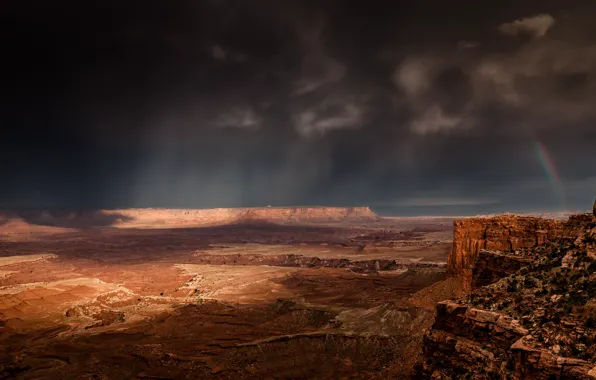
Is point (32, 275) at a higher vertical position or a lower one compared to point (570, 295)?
lower

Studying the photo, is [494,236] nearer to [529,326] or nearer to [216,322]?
[529,326]

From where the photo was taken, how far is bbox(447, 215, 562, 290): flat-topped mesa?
32.2 metres

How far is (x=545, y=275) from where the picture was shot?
12.5 meters

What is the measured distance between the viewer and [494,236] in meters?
37.1

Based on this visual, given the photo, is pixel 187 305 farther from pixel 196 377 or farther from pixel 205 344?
pixel 196 377

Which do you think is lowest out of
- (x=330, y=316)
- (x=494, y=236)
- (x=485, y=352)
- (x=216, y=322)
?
(x=216, y=322)

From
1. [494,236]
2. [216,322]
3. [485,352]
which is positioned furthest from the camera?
[216,322]

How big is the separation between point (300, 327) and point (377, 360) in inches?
487

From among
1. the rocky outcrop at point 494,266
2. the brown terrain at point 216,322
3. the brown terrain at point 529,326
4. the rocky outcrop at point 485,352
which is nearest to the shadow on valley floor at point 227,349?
the brown terrain at point 216,322

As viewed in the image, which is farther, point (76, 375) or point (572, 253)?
point (76, 375)

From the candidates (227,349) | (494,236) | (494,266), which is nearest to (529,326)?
(494,266)

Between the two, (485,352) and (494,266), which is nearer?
(485,352)

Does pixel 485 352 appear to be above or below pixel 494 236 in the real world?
below

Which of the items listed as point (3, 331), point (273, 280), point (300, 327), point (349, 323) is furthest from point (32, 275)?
point (349, 323)
